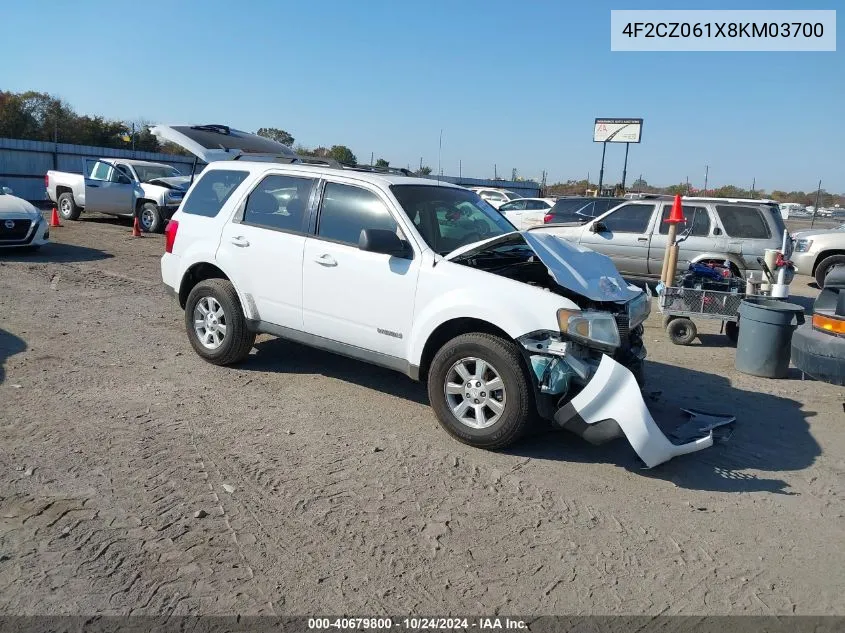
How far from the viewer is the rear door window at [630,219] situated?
11812 mm

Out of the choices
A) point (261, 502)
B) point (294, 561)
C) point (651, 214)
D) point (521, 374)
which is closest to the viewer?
point (294, 561)

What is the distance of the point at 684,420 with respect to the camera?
546 centimetres

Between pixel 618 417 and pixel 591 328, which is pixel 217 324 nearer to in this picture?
pixel 591 328

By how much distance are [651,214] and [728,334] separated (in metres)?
3.62

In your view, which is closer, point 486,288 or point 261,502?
point 261,502

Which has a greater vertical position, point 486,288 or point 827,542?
point 486,288

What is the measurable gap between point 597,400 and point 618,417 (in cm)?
16

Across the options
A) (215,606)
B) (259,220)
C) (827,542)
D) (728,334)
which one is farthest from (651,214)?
(215,606)

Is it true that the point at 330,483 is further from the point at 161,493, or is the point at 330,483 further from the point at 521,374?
the point at 521,374

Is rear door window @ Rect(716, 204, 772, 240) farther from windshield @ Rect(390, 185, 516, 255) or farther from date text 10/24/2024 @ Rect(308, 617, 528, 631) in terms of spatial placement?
date text 10/24/2024 @ Rect(308, 617, 528, 631)

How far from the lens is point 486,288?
15.6 feet

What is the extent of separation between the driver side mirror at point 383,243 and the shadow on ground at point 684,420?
4.37 feet

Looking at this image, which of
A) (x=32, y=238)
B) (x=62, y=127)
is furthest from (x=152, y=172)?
(x=62, y=127)

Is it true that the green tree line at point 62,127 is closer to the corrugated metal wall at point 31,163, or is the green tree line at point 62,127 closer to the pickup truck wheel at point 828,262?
the corrugated metal wall at point 31,163
